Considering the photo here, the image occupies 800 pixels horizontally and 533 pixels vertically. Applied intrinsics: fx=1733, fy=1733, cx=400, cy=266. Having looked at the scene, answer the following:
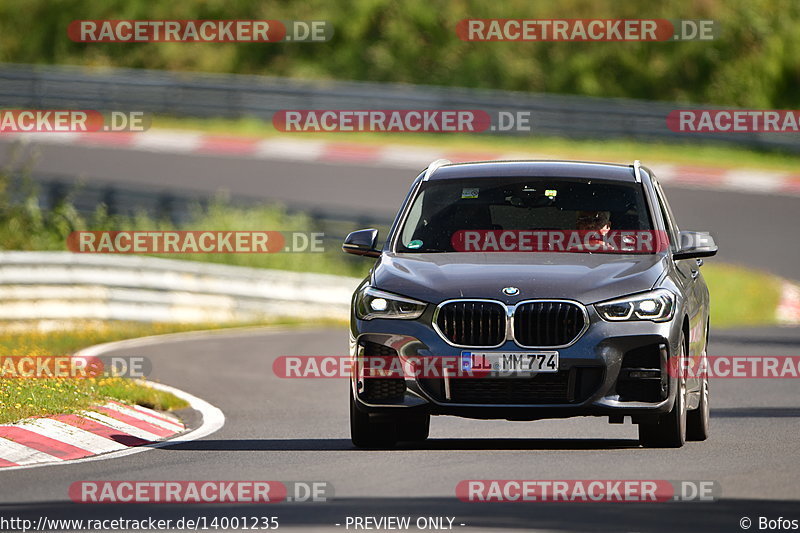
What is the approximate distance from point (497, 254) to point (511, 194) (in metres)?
0.66

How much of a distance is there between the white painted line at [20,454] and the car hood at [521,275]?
231 cm

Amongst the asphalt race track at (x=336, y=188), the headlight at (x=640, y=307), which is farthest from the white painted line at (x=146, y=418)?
the asphalt race track at (x=336, y=188)

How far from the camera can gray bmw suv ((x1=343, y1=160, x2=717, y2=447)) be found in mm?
10078

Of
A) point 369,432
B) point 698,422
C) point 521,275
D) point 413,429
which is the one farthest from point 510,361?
point 698,422

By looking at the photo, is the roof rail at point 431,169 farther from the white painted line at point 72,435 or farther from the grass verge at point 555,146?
the grass verge at point 555,146

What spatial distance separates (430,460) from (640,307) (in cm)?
152

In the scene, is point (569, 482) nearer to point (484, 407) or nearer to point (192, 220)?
point (484, 407)

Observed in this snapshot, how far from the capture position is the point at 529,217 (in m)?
11.3

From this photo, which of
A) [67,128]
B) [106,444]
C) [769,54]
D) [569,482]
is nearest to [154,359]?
[106,444]

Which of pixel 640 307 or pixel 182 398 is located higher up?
pixel 640 307

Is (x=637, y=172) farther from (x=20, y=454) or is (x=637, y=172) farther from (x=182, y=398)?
(x=182, y=398)

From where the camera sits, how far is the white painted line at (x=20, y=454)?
1056cm

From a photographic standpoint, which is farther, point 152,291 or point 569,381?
point 152,291

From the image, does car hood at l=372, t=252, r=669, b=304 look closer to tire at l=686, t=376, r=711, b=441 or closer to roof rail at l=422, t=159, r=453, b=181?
roof rail at l=422, t=159, r=453, b=181
